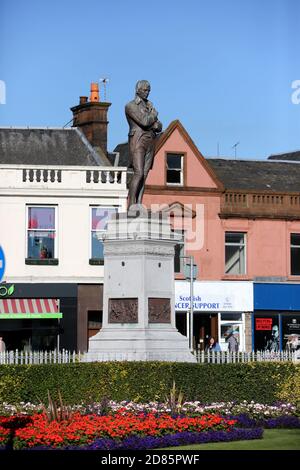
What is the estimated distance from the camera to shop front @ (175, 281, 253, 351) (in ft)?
180

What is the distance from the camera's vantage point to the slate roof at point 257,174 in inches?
2325

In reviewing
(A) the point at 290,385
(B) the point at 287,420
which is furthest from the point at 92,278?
(B) the point at 287,420

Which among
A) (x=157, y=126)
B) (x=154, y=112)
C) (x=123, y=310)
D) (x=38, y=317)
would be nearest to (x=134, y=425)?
(x=123, y=310)

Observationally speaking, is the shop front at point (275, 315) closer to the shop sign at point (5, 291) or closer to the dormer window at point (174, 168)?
the dormer window at point (174, 168)

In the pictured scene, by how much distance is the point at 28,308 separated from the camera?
5100 cm

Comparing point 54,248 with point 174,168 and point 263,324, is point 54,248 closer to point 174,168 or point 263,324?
point 174,168

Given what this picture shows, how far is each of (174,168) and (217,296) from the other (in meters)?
5.60

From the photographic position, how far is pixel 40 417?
24047 millimetres

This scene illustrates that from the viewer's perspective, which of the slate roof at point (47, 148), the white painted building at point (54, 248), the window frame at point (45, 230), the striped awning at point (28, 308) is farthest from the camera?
the slate roof at point (47, 148)

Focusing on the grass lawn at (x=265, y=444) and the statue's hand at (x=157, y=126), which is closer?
the grass lawn at (x=265, y=444)

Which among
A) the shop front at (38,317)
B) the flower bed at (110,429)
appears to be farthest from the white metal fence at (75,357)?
the shop front at (38,317)

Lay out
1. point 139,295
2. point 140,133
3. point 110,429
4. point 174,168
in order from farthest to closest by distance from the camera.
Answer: point 174,168
point 140,133
point 139,295
point 110,429

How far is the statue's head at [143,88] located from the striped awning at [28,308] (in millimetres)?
20710
